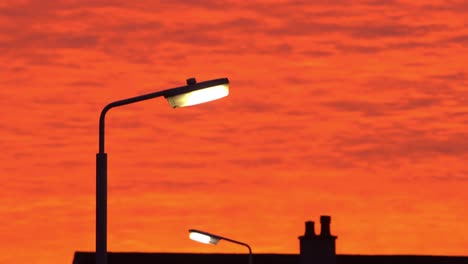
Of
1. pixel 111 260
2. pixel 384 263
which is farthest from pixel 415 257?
pixel 111 260

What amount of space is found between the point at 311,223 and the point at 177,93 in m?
→ 27.4

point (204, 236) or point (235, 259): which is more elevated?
point (235, 259)

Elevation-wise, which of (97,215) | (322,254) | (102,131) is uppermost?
(322,254)

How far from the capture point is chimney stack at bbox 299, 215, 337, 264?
4319 cm

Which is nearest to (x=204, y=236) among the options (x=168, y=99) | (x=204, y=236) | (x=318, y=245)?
(x=204, y=236)

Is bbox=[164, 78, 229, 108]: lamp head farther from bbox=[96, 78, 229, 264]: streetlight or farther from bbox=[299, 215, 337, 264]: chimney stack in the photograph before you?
bbox=[299, 215, 337, 264]: chimney stack

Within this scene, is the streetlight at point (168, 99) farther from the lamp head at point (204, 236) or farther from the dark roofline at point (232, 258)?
the dark roofline at point (232, 258)

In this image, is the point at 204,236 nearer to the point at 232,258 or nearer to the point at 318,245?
the point at 318,245

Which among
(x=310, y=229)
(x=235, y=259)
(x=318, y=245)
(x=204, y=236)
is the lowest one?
(x=204, y=236)

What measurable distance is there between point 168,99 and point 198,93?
382mm

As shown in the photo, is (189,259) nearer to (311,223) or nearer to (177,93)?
(311,223)

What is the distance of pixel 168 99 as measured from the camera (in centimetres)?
1656

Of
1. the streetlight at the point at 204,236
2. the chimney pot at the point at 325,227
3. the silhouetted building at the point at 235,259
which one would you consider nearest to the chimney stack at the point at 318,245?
the chimney pot at the point at 325,227

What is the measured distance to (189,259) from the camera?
4869 centimetres
